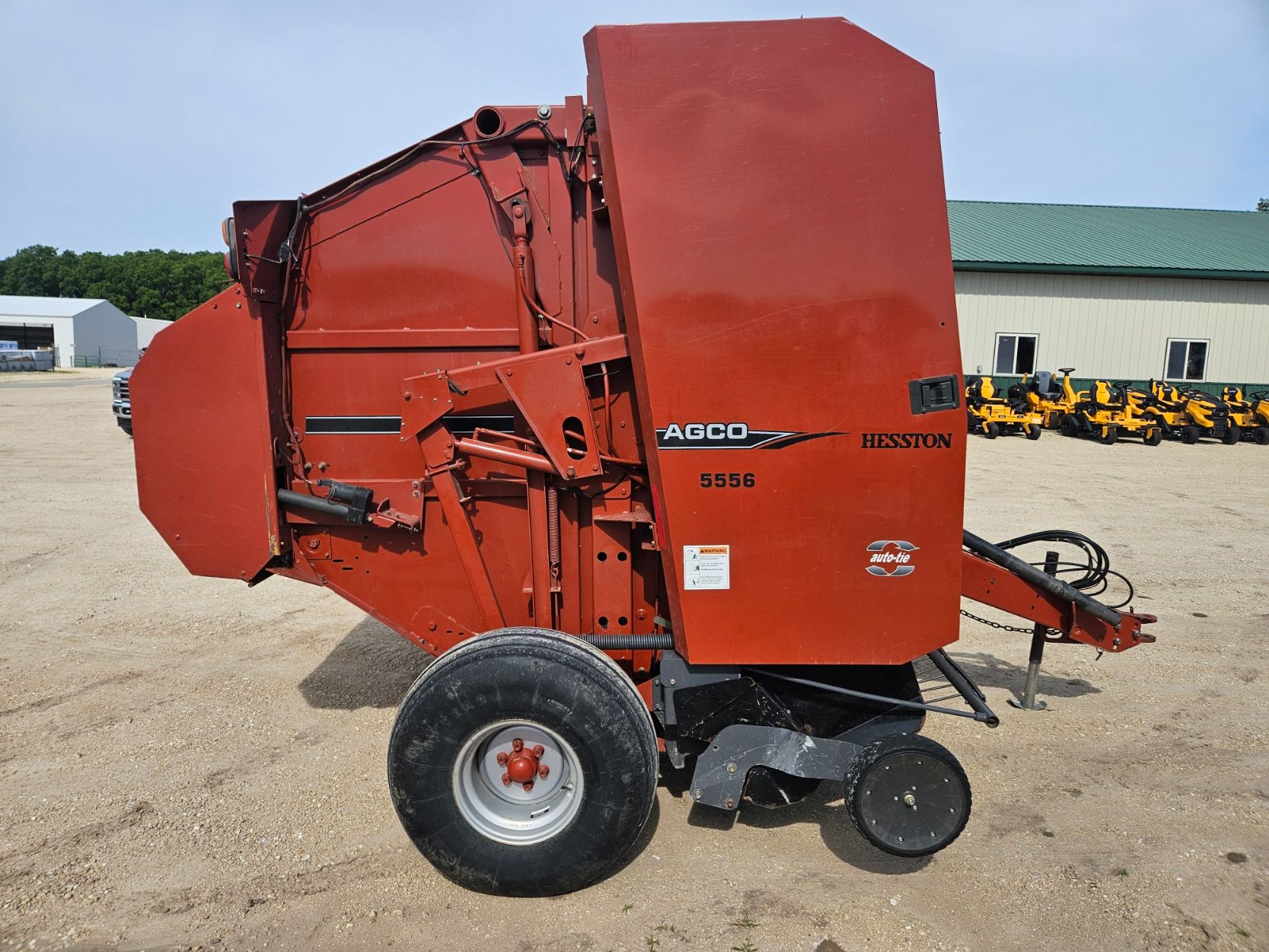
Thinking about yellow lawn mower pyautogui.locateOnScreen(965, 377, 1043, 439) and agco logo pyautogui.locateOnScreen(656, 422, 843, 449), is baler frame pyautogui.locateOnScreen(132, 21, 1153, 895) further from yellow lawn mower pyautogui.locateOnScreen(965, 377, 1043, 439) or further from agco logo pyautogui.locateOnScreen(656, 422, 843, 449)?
yellow lawn mower pyautogui.locateOnScreen(965, 377, 1043, 439)

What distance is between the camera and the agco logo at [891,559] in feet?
9.45

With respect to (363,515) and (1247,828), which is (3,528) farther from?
(1247,828)

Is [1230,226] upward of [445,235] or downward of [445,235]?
upward

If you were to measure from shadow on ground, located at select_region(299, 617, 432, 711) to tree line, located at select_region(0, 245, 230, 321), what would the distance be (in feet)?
269

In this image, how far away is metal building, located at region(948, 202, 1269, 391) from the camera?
69.4 ft

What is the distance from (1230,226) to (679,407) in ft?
100

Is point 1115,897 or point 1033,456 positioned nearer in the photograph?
point 1115,897

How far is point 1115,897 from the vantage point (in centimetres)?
303

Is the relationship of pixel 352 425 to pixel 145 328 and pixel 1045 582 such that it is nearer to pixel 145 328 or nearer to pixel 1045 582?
pixel 1045 582

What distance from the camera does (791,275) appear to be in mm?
2744

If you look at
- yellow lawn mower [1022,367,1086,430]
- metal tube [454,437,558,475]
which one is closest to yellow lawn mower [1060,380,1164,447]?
yellow lawn mower [1022,367,1086,430]

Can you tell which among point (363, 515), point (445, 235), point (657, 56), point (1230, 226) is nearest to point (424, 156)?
point (445, 235)

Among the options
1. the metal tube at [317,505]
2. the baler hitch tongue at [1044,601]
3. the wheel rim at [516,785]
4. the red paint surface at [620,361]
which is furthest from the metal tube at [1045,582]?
the metal tube at [317,505]

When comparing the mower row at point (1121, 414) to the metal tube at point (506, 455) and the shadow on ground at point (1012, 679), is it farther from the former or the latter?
the metal tube at point (506, 455)
